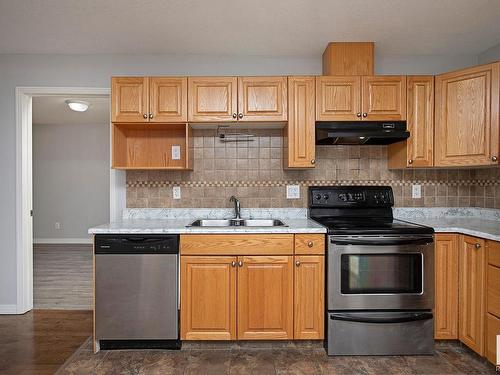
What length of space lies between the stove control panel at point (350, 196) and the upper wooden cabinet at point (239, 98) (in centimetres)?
76

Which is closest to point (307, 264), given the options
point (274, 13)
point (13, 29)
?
point (274, 13)

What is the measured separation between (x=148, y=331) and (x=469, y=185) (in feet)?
9.92

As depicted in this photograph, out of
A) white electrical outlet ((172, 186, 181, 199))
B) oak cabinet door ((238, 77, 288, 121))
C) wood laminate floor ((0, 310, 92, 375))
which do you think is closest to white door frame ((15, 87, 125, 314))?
wood laminate floor ((0, 310, 92, 375))

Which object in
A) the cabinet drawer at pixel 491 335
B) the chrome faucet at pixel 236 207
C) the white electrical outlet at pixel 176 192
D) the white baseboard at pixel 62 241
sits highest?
the white electrical outlet at pixel 176 192

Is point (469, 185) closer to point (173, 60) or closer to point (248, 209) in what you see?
point (248, 209)

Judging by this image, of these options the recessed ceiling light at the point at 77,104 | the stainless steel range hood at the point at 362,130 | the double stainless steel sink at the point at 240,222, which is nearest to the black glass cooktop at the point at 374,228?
the double stainless steel sink at the point at 240,222

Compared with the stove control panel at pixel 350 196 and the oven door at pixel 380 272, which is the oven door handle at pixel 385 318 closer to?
the oven door at pixel 380 272

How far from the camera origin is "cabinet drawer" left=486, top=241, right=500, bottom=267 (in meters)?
2.13

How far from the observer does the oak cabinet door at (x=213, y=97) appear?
2.70m

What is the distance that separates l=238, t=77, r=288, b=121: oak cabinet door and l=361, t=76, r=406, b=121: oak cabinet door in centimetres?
66

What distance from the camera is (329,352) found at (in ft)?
7.82

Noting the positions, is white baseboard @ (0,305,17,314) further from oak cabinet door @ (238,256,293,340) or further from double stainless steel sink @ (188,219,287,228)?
oak cabinet door @ (238,256,293,340)

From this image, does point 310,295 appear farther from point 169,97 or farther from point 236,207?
point 169,97

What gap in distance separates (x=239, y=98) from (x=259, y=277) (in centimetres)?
140
